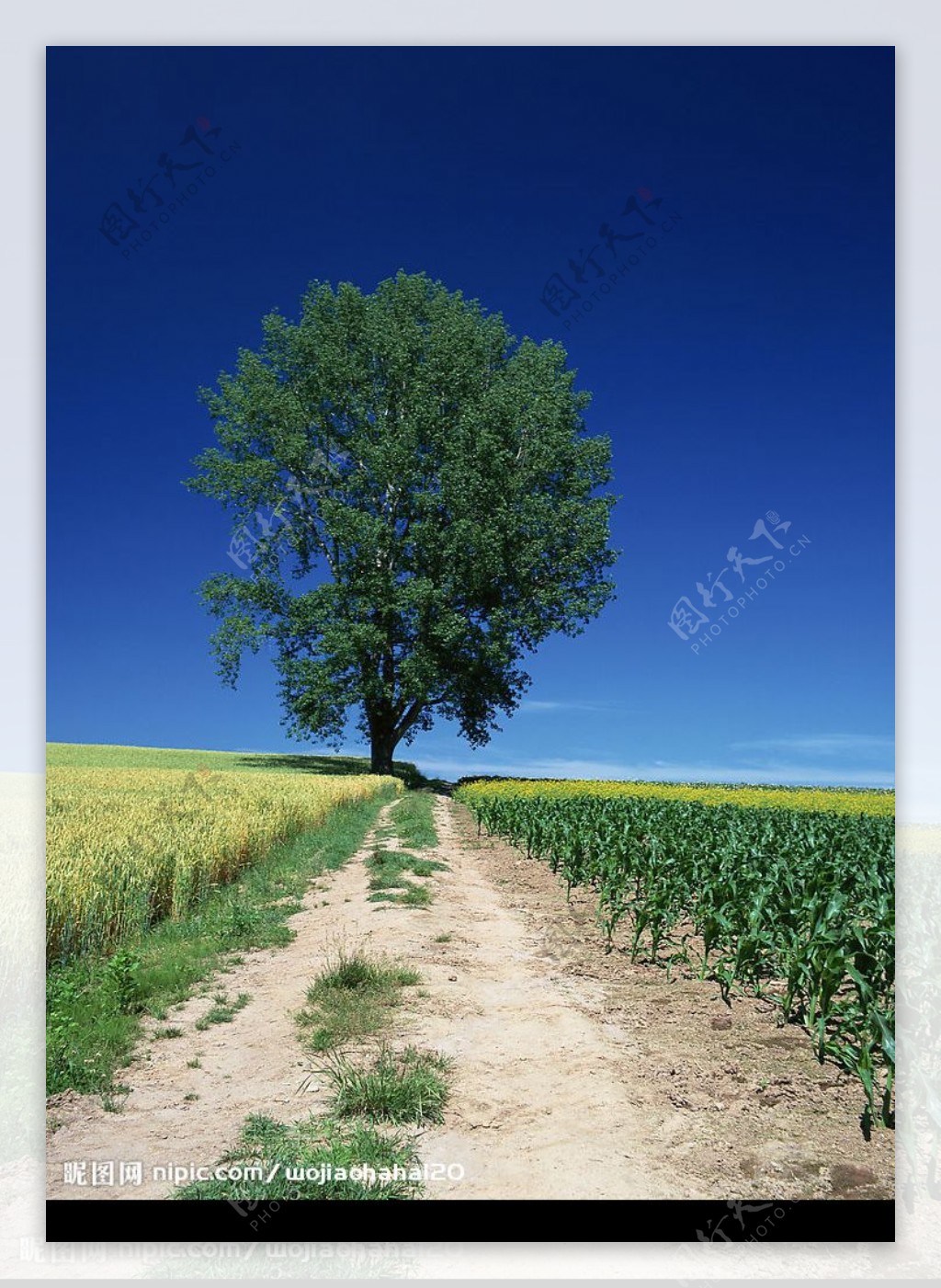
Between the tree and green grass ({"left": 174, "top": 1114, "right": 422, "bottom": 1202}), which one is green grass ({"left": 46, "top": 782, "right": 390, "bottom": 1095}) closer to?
green grass ({"left": 174, "top": 1114, "right": 422, "bottom": 1202})

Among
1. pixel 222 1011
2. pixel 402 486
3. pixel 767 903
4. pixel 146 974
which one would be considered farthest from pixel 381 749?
pixel 222 1011

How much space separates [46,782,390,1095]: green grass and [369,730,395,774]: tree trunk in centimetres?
1822

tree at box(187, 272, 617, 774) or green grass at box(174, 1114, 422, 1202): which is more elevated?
tree at box(187, 272, 617, 774)

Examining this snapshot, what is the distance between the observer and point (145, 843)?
895 cm

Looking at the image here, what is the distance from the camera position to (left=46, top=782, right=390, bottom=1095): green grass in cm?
489

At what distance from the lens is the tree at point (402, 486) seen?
22875 mm

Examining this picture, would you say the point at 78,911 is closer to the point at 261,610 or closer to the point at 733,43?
the point at 733,43

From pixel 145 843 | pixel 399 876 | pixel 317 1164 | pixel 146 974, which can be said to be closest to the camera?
pixel 317 1164

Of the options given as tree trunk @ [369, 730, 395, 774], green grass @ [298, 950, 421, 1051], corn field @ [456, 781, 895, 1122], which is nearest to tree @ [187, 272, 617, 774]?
tree trunk @ [369, 730, 395, 774]

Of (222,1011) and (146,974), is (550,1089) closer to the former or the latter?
(222,1011)

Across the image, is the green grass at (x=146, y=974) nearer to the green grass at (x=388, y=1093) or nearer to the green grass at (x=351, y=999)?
the green grass at (x=351, y=999)

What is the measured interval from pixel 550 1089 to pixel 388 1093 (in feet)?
3.11

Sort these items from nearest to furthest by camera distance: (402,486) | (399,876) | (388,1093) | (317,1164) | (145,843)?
(317,1164)
(388,1093)
(145,843)
(399,876)
(402,486)

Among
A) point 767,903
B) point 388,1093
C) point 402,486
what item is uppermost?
point 402,486
